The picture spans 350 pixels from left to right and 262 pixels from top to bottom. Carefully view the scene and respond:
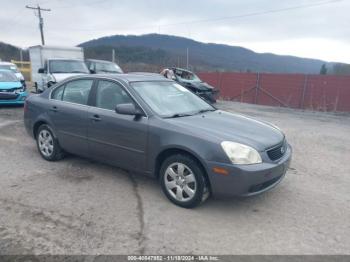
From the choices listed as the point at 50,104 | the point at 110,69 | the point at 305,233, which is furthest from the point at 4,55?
the point at 305,233

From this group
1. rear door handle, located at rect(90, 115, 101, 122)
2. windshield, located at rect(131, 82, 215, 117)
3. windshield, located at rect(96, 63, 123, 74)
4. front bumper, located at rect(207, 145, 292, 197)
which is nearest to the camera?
front bumper, located at rect(207, 145, 292, 197)

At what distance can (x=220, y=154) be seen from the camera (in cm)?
379

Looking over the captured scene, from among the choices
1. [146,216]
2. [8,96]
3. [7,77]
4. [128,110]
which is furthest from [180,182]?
[7,77]

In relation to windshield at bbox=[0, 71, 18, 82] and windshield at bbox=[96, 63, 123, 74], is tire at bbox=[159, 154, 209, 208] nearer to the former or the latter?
windshield at bbox=[0, 71, 18, 82]

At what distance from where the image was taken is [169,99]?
4.92 metres

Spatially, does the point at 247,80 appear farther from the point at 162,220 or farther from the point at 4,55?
the point at 4,55

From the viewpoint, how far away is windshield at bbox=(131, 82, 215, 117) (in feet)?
15.1

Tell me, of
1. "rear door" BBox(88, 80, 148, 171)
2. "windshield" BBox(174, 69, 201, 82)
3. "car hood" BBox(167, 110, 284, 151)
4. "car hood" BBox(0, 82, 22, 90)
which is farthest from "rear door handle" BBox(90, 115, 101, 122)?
"windshield" BBox(174, 69, 201, 82)

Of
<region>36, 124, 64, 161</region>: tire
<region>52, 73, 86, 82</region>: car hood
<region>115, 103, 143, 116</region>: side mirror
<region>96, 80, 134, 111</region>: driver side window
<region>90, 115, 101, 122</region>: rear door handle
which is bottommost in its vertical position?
<region>36, 124, 64, 161</region>: tire

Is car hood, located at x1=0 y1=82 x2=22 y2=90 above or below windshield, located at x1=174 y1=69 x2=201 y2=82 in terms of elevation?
below

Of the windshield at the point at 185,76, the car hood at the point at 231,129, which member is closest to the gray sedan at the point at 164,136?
the car hood at the point at 231,129

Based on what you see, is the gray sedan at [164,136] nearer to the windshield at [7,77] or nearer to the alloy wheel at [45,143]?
the alloy wheel at [45,143]

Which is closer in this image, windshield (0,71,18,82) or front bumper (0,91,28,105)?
front bumper (0,91,28,105)

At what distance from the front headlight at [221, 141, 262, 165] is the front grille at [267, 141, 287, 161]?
0.26 meters
